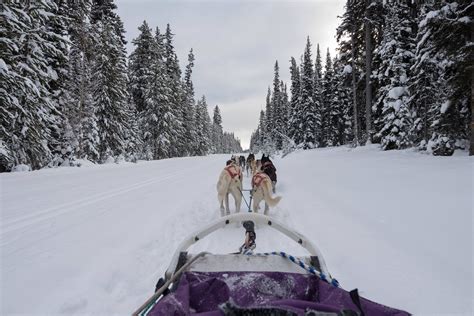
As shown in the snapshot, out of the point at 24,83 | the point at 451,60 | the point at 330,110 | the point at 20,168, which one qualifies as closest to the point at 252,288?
the point at 451,60

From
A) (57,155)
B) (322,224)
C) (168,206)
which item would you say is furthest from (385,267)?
(57,155)

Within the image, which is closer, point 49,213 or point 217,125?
point 49,213

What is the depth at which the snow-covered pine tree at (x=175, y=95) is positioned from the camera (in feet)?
126

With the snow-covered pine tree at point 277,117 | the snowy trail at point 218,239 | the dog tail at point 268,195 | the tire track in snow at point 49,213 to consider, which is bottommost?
the snowy trail at point 218,239

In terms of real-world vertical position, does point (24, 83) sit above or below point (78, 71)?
below

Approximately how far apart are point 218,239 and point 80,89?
19036 mm

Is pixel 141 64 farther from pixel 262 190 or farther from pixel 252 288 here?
pixel 252 288

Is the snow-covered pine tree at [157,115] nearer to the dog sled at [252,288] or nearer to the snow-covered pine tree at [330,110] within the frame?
the snow-covered pine tree at [330,110]

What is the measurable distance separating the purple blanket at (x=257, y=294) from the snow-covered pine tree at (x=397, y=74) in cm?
1567

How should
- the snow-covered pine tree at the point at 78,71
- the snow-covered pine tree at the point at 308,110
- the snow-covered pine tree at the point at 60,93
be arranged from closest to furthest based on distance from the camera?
the snow-covered pine tree at the point at 60,93, the snow-covered pine tree at the point at 78,71, the snow-covered pine tree at the point at 308,110

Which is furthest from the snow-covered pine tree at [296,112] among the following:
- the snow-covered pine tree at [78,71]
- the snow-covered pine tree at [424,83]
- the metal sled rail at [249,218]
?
the metal sled rail at [249,218]

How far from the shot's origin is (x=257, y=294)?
1792 mm

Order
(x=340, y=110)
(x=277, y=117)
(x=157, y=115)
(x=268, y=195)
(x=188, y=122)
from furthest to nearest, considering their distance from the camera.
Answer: (x=277, y=117), (x=188, y=122), (x=340, y=110), (x=157, y=115), (x=268, y=195)

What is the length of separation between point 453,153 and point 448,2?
527 centimetres
